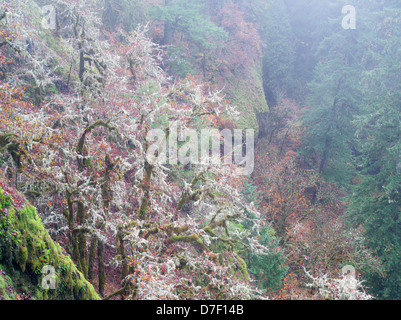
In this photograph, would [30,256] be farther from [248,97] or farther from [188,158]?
[248,97]

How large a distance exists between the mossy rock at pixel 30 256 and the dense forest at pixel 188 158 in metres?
0.03

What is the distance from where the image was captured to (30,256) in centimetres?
489

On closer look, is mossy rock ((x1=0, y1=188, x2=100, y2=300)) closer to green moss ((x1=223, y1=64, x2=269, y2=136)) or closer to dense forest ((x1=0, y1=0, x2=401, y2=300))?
dense forest ((x1=0, y1=0, x2=401, y2=300))

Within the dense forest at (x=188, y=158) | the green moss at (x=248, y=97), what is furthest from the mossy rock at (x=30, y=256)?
the green moss at (x=248, y=97)

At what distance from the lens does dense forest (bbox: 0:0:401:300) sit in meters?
7.93

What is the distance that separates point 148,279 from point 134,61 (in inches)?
501

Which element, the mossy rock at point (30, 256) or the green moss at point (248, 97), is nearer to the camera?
the mossy rock at point (30, 256)

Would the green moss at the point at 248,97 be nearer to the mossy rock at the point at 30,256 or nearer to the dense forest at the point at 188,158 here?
the dense forest at the point at 188,158

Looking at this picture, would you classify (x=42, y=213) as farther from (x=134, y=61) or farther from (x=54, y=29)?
(x=54, y=29)

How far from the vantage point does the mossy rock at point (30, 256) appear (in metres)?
4.57

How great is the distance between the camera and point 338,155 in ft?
86.6

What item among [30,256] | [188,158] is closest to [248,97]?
[188,158]

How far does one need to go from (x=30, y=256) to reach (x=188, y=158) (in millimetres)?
10969
